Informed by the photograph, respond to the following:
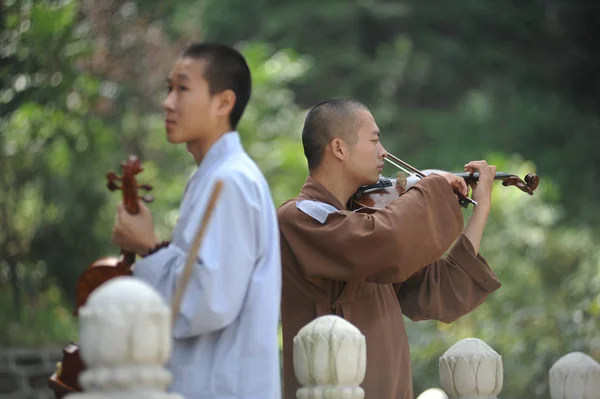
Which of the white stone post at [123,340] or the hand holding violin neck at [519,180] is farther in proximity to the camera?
the hand holding violin neck at [519,180]

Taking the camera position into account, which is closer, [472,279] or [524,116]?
[472,279]

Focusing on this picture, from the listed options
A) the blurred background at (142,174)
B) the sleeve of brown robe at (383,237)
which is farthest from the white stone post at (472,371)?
the blurred background at (142,174)

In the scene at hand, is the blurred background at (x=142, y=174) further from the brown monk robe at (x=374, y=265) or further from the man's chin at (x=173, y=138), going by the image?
the man's chin at (x=173, y=138)

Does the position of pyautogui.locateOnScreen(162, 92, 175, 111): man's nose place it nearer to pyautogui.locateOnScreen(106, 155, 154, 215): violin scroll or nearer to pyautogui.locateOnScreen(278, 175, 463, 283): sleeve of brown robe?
pyautogui.locateOnScreen(106, 155, 154, 215): violin scroll

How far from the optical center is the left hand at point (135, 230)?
3334 millimetres

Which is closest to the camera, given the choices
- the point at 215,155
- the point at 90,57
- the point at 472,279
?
the point at 215,155

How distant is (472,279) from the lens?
448 cm

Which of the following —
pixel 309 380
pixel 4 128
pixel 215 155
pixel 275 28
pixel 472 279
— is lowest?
pixel 309 380

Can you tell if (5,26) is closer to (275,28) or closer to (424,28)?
(275,28)

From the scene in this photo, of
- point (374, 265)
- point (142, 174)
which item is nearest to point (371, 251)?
point (374, 265)

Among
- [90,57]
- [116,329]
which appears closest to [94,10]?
[90,57]

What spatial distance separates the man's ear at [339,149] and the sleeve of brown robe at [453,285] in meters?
0.56

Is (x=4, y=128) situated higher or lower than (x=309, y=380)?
higher

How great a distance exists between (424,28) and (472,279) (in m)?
16.7
